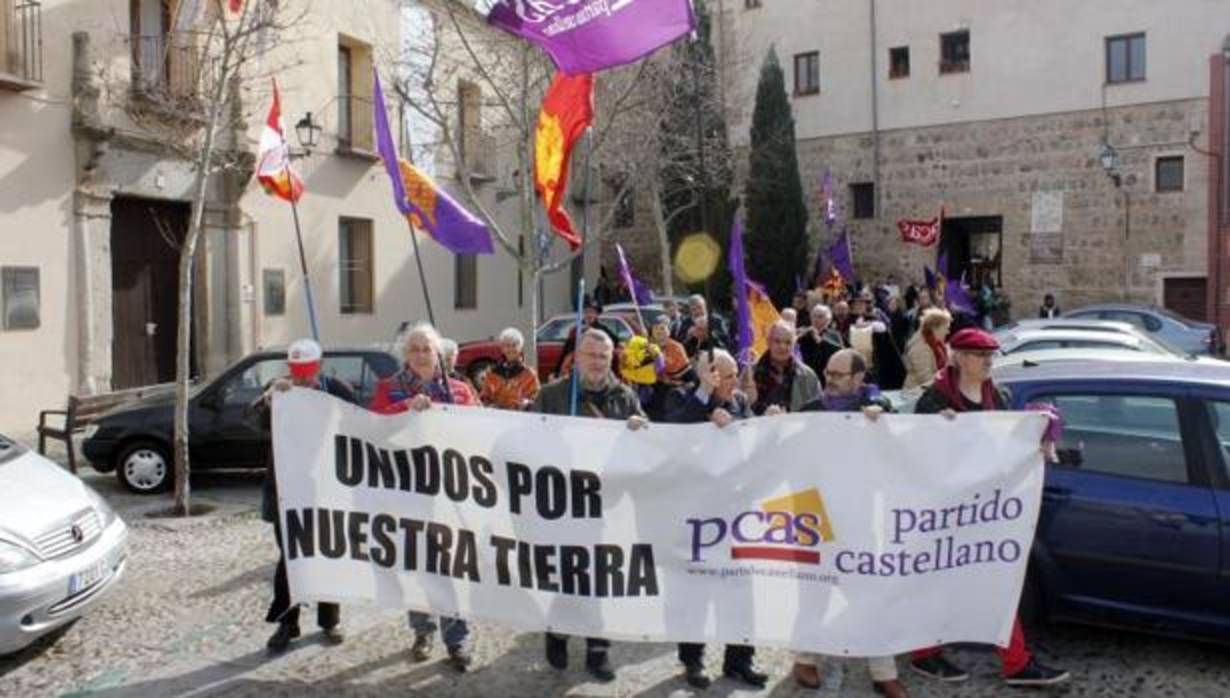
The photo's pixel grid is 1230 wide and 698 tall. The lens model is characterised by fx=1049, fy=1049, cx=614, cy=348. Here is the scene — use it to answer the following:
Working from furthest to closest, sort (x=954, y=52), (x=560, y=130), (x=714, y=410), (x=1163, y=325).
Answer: (x=954, y=52) → (x=1163, y=325) → (x=560, y=130) → (x=714, y=410)

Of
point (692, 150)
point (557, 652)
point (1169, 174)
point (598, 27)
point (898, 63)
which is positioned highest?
point (898, 63)

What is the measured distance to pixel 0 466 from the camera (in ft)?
19.5

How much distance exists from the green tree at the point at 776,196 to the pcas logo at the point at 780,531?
2530 centimetres

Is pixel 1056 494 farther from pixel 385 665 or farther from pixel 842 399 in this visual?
pixel 385 665

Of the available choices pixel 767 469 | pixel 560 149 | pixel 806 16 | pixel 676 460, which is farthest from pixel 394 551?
pixel 806 16

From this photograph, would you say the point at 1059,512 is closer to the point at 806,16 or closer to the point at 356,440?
the point at 356,440

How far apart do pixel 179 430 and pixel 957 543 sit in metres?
6.66

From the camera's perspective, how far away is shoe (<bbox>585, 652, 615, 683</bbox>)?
5.16 meters

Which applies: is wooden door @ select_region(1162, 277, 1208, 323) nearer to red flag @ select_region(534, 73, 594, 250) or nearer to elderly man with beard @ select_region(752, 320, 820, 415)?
elderly man with beard @ select_region(752, 320, 820, 415)

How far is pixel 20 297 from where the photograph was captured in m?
13.6

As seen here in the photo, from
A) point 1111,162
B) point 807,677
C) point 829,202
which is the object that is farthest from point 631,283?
point 1111,162

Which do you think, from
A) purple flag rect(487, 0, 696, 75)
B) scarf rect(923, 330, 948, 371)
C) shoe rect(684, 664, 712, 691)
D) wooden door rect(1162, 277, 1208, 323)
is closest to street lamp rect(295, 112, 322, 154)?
purple flag rect(487, 0, 696, 75)

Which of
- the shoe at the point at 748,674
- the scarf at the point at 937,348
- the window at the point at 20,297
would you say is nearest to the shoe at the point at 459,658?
the shoe at the point at 748,674

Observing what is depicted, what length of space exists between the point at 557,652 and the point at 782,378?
2.38 m
